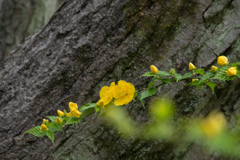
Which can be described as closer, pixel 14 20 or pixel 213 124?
pixel 213 124

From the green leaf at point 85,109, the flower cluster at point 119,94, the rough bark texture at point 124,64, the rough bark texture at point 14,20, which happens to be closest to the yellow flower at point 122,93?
the flower cluster at point 119,94

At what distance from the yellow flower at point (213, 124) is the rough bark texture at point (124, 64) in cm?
4

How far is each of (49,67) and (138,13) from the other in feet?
2.08

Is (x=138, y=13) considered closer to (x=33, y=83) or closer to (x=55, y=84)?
(x=55, y=84)

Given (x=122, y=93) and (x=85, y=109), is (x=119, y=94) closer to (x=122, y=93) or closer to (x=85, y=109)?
(x=122, y=93)

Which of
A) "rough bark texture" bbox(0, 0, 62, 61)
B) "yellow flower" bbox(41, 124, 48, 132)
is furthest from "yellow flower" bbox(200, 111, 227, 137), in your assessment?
"rough bark texture" bbox(0, 0, 62, 61)

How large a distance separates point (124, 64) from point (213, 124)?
65cm

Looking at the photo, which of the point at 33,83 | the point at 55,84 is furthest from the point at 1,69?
the point at 55,84

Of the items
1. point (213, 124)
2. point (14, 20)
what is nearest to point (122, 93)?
point (213, 124)

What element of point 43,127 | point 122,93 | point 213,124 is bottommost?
point 213,124

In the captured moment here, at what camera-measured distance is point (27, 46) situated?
1.70 m

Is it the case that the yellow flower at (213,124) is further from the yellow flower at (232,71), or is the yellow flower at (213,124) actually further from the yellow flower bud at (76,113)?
the yellow flower bud at (76,113)

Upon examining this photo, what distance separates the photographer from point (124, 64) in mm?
1437

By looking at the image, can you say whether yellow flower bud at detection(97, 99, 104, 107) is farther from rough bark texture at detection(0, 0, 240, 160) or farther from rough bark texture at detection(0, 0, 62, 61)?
rough bark texture at detection(0, 0, 62, 61)
